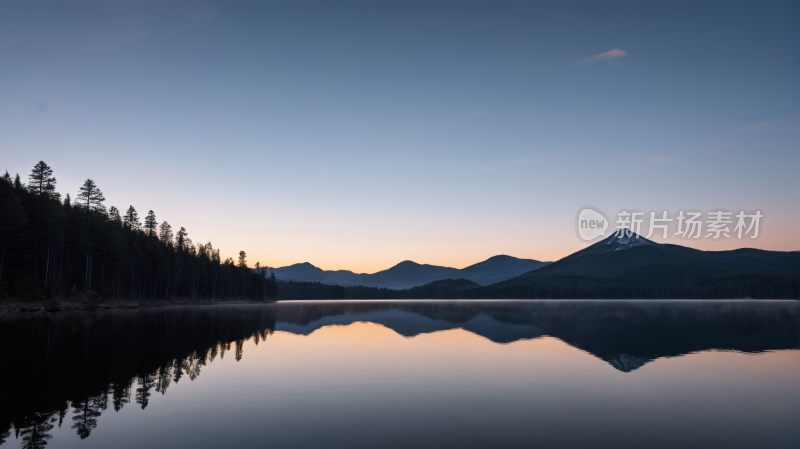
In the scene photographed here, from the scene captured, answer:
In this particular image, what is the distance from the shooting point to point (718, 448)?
14039mm

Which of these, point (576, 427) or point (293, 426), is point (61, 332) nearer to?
point (293, 426)

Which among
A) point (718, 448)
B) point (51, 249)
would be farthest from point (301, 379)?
point (51, 249)

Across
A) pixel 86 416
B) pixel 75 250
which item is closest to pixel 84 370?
pixel 86 416

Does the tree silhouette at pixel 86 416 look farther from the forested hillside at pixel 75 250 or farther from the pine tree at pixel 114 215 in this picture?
the pine tree at pixel 114 215

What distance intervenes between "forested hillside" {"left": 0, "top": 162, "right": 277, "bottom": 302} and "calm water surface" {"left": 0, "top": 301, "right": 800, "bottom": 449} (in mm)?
53546

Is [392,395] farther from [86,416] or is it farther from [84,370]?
[84,370]

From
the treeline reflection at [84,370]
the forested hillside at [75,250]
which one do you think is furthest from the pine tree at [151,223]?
the treeline reflection at [84,370]

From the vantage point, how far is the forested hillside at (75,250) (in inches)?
3179

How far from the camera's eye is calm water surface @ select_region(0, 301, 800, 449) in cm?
1491

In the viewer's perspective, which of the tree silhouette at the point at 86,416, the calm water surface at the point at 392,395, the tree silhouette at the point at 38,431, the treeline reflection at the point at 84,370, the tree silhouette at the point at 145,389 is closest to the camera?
the tree silhouette at the point at 38,431

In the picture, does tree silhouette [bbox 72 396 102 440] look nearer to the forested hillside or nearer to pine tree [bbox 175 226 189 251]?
the forested hillside

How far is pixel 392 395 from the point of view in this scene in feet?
69.4

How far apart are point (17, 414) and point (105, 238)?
110 metres

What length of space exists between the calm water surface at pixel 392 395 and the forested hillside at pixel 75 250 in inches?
2108
